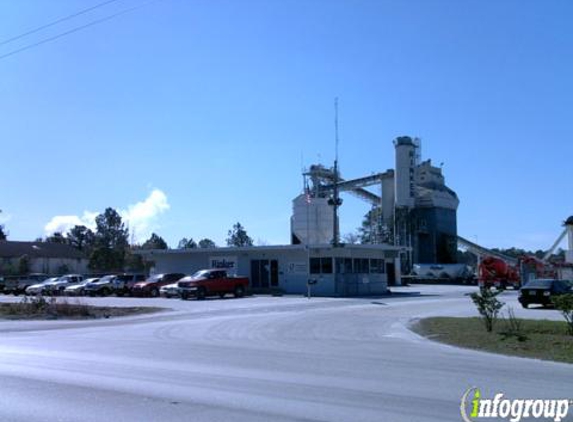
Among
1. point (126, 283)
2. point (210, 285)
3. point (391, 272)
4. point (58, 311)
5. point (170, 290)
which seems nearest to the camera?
point (58, 311)

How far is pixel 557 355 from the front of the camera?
559 inches

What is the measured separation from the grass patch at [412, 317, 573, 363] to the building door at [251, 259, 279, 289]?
86.1ft

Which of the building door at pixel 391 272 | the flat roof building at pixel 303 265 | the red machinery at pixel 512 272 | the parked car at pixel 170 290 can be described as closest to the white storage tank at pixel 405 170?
the building door at pixel 391 272

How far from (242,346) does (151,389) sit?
21.0 ft

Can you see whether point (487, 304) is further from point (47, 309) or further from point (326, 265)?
point (326, 265)

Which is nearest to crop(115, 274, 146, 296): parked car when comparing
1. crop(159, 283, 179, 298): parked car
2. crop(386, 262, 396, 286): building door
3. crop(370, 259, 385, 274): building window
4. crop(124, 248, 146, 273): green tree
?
crop(159, 283, 179, 298): parked car

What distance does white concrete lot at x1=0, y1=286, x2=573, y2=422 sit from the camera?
834 centimetres

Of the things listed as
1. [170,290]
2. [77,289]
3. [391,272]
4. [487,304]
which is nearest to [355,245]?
[170,290]

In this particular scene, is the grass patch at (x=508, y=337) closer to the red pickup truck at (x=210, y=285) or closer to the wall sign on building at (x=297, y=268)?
the red pickup truck at (x=210, y=285)

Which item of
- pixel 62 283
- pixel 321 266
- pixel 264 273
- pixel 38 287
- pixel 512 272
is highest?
pixel 321 266

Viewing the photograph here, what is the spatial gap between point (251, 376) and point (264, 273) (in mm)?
37873

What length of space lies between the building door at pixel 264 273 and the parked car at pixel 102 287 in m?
10.3

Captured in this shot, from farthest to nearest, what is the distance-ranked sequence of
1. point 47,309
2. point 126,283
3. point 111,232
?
point 111,232 → point 126,283 → point 47,309

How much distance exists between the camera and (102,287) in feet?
168
